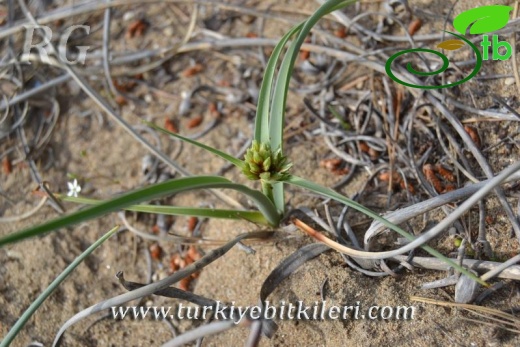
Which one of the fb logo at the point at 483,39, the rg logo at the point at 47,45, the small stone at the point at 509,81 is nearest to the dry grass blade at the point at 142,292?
the fb logo at the point at 483,39

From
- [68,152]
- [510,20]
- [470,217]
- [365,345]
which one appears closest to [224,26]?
[68,152]

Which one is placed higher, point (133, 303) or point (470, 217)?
point (470, 217)

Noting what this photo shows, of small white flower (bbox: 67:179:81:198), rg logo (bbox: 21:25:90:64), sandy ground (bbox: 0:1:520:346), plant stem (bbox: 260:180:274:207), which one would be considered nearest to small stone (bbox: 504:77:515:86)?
sandy ground (bbox: 0:1:520:346)

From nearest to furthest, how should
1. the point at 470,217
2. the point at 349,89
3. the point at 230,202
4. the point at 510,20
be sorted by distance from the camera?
the point at 470,217
the point at 510,20
the point at 230,202
the point at 349,89

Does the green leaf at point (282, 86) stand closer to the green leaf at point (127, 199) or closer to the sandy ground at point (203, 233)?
the green leaf at point (127, 199)

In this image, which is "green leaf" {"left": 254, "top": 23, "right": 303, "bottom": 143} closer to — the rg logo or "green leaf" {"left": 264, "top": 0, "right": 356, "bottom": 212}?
"green leaf" {"left": 264, "top": 0, "right": 356, "bottom": 212}

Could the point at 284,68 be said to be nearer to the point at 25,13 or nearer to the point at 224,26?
the point at 224,26
